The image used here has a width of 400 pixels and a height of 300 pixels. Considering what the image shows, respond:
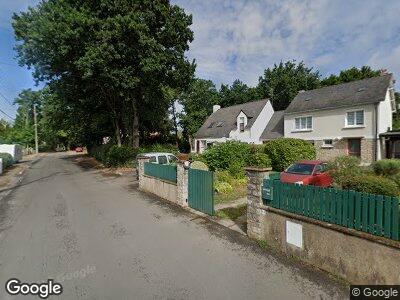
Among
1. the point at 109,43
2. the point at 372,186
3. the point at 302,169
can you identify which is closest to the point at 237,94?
the point at 109,43

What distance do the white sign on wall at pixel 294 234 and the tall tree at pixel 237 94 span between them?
55.2 metres

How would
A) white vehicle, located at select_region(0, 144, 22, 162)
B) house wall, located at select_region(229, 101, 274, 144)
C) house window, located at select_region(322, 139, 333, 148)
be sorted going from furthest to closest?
1. white vehicle, located at select_region(0, 144, 22, 162)
2. house wall, located at select_region(229, 101, 274, 144)
3. house window, located at select_region(322, 139, 333, 148)

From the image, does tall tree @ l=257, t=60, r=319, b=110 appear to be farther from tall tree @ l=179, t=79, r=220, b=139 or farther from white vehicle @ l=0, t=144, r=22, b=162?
white vehicle @ l=0, t=144, r=22, b=162

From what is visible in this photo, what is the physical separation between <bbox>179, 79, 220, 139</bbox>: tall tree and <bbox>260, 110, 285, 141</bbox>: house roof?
60.1 ft

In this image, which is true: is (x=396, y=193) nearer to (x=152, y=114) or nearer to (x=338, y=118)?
(x=338, y=118)

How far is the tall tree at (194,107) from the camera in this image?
52.6m

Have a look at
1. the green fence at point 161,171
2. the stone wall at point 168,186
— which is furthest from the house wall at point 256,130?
the green fence at point 161,171

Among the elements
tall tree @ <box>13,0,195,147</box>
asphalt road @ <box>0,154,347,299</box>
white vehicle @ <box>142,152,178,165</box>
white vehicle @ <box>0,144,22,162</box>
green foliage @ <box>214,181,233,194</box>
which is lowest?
asphalt road @ <box>0,154,347,299</box>

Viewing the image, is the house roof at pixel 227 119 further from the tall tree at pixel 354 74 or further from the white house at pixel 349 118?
the tall tree at pixel 354 74

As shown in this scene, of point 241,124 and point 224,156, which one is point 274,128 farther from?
point 224,156

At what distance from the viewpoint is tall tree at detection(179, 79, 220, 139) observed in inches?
2071

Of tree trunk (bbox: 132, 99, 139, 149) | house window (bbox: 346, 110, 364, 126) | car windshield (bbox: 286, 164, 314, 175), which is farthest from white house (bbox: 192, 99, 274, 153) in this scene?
car windshield (bbox: 286, 164, 314, 175)

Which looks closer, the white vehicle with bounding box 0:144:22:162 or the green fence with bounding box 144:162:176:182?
the green fence with bounding box 144:162:176:182

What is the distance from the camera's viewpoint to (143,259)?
6703 mm
